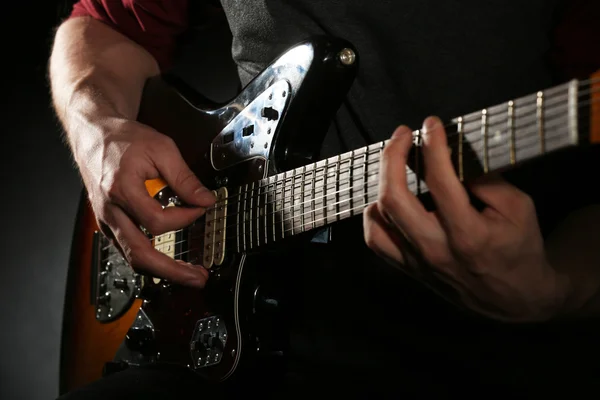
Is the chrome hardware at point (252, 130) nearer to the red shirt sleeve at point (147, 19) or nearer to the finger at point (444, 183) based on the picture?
the finger at point (444, 183)

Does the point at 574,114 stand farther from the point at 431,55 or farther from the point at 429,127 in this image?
the point at 431,55

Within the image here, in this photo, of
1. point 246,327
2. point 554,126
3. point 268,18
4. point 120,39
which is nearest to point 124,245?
point 246,327

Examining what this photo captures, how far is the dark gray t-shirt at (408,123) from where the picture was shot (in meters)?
0.81

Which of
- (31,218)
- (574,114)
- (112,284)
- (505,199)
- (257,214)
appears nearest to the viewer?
(574,114)

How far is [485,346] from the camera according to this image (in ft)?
2.62

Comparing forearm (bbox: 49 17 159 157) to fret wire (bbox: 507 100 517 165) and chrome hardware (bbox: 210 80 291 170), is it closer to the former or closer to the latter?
chrome hardware (bbox: 210 80 291 170)

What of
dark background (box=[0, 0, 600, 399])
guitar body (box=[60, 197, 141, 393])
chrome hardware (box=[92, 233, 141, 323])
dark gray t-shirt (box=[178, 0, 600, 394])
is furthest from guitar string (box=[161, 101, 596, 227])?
dark background (box=[0, 0, 600, 399])

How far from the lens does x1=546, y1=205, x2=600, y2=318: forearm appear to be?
2.17 feet

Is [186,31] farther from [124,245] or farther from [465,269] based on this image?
[465,269]

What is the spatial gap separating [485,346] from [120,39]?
93cm

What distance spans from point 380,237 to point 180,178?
0.36 metres

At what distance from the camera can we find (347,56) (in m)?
0.82

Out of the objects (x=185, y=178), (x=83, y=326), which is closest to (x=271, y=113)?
(x=185, y=178)

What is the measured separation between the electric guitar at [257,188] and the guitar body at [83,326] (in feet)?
0.34
